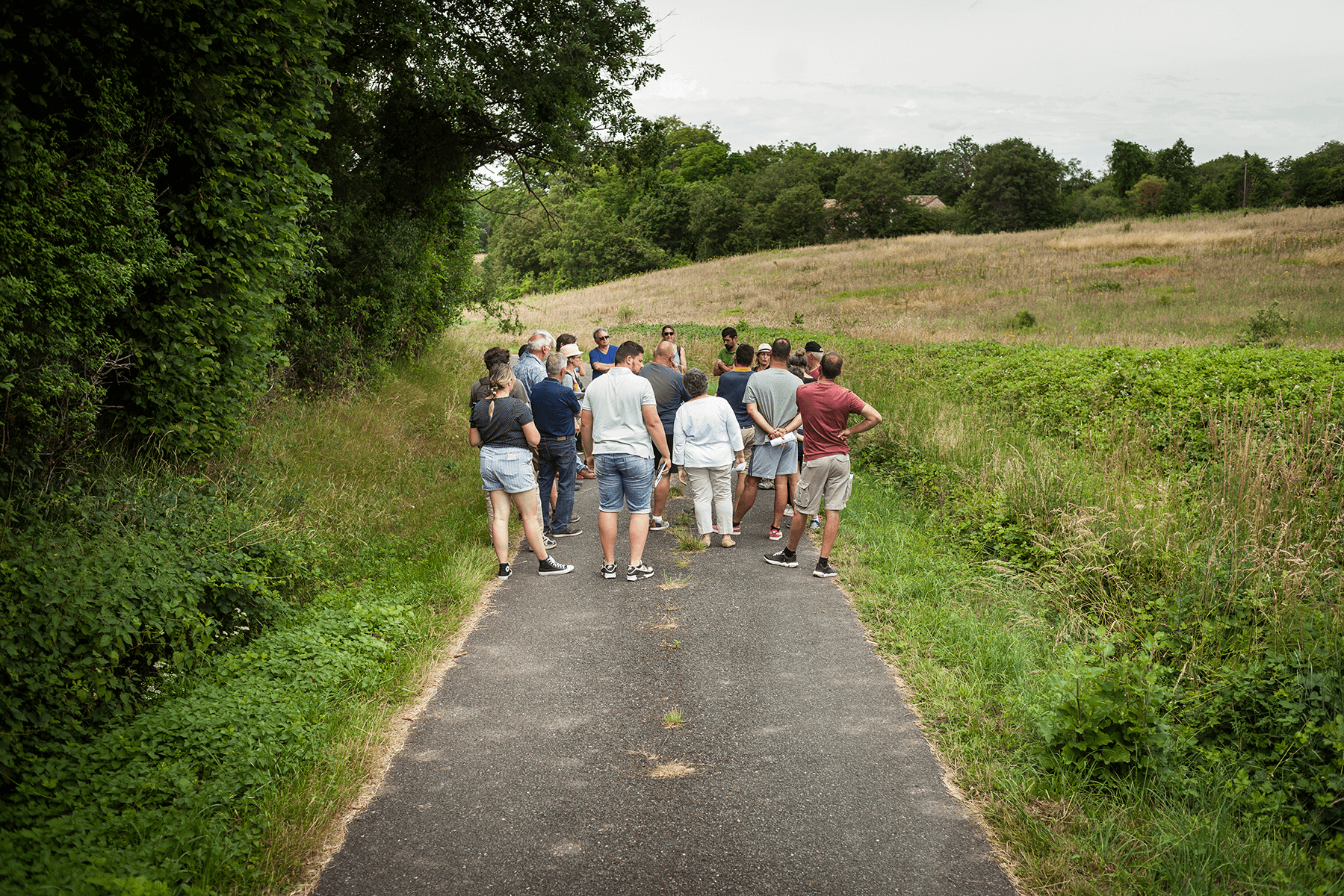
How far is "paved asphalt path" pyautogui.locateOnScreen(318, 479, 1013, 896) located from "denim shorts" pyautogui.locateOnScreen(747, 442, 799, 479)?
8.13 ft

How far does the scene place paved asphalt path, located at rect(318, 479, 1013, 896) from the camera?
11.7ft

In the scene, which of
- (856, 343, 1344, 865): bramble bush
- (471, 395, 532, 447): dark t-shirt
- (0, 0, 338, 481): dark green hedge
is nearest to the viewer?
(856, 343, 1344, 865): bramble bush

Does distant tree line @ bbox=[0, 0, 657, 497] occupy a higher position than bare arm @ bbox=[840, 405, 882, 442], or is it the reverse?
distant tree line @ bbox=[0, 0, 657, 497]

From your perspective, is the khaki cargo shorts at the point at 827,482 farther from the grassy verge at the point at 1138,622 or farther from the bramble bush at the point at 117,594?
the bramble bush at the point at 117,594

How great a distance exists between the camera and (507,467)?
7.61 meters

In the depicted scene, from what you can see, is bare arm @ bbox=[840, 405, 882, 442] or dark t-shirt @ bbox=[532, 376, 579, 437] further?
dark t-shirt @ bbox=[532, 376, 579, 437]

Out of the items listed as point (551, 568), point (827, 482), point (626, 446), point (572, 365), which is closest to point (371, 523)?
point (551, 568)

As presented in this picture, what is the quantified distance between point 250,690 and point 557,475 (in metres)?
4.87

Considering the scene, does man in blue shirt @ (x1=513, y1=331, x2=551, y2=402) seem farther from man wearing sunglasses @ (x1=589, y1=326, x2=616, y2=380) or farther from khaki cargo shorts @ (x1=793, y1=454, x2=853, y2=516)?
khaki cargo shorts @ (x1=793, y1=454, x2=853, y2=516)

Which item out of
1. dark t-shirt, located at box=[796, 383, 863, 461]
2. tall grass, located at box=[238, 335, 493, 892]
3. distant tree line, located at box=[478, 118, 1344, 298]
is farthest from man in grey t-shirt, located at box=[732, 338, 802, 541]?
distant tree line, located at box=[478, 118, 1344, 298]

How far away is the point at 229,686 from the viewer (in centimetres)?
476

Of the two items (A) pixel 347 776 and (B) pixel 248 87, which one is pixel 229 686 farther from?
(B) pixel 248 87

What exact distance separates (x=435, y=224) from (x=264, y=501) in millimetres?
10162

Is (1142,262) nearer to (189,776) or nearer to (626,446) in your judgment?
(626,446)
